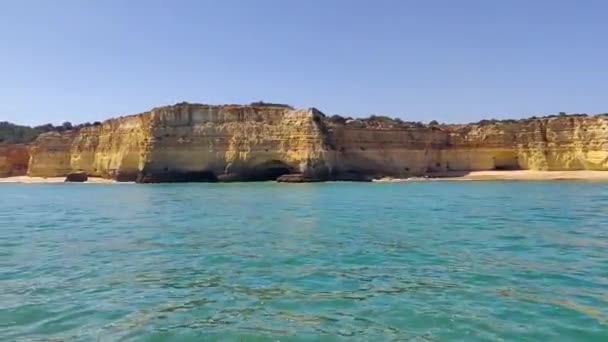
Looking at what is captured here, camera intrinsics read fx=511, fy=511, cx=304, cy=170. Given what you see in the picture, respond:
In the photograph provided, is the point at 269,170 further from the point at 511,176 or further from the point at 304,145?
the point at 511,176

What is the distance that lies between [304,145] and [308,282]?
1716 inches

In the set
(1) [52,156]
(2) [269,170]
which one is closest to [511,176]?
(2) [269,170]

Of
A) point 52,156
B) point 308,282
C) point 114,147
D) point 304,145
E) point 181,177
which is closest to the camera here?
point 308,282

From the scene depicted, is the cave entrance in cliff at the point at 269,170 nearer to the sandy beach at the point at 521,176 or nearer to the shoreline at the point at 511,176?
the shoreline at the point at 511,176

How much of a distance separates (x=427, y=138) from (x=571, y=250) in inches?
1989

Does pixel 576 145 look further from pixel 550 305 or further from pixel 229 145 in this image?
pixel 550 305

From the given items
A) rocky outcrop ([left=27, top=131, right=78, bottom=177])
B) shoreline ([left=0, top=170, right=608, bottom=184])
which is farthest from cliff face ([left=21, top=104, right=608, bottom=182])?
rocky outcrop ([left=27, top=131, right=78, bottom=177])

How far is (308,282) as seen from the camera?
7684mm

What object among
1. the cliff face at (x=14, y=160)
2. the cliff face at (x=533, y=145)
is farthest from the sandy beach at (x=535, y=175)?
the cliff face at (x=14, y=160)

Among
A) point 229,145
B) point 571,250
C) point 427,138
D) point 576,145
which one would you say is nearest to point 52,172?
point 229,145

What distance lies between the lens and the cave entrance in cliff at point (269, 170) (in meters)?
53.5

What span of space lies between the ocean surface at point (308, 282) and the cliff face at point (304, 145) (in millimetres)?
37096

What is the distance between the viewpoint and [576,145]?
184ft

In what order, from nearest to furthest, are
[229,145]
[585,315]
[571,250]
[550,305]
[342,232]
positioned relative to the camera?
1. [585,315]
2. [550,305]
3. [571,250]
4. [342,232]
5. [229,145]
